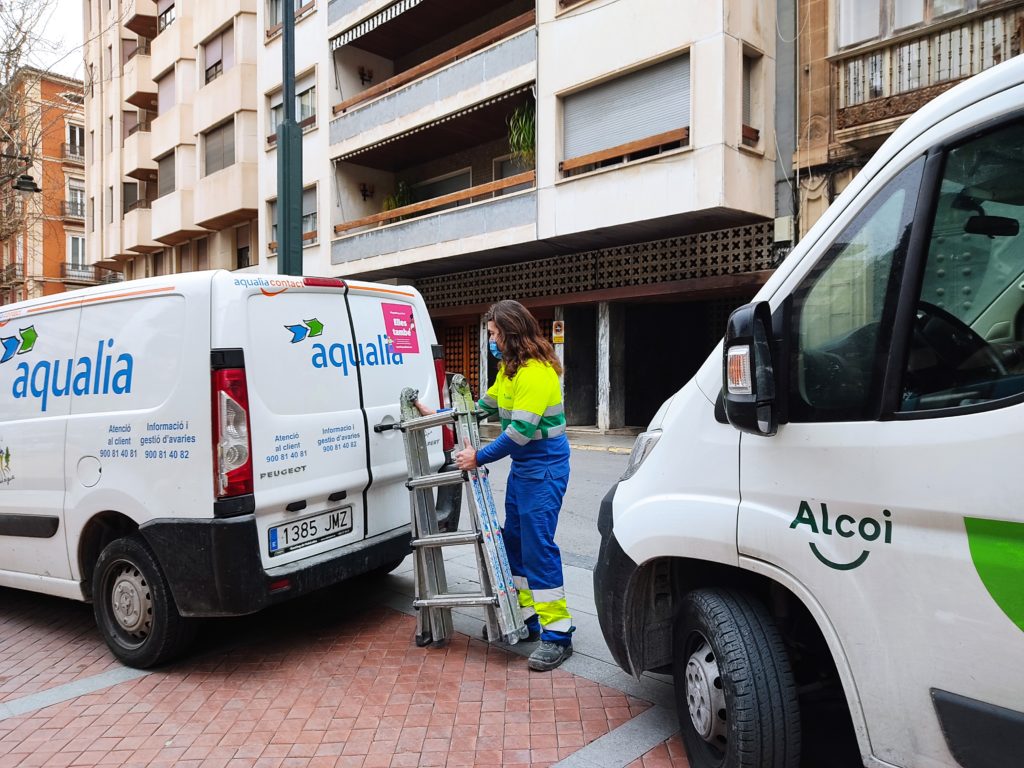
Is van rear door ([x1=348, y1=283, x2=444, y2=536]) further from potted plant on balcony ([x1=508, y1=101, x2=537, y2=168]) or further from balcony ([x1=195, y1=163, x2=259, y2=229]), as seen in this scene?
balcony ([x1=195, y1=163, x2=259, y2=229])

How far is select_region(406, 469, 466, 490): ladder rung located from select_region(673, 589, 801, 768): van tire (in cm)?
145

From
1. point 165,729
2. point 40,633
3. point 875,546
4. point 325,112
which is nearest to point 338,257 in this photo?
point 325,112

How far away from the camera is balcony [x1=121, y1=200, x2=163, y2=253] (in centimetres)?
3055

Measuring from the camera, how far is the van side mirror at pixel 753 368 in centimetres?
221

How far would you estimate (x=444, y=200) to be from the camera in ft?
57.2

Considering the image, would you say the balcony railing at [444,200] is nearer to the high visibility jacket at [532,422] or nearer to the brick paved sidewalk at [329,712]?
the high visibility jacket at [532,422]

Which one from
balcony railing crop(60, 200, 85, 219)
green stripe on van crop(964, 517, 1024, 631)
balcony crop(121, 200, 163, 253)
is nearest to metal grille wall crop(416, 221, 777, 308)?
green stripe on van crop(964, 517, 1024, 631)

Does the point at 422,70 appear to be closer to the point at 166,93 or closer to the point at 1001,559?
the point at 166,93

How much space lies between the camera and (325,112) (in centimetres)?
2123

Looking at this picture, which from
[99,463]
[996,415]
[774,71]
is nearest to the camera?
[996,415]

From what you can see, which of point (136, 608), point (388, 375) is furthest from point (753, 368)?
point (136, 608)

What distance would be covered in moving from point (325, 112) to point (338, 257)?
4.18 meters

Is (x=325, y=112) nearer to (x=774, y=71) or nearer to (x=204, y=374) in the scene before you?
(x=774, y=71)

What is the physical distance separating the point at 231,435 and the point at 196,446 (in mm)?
183
